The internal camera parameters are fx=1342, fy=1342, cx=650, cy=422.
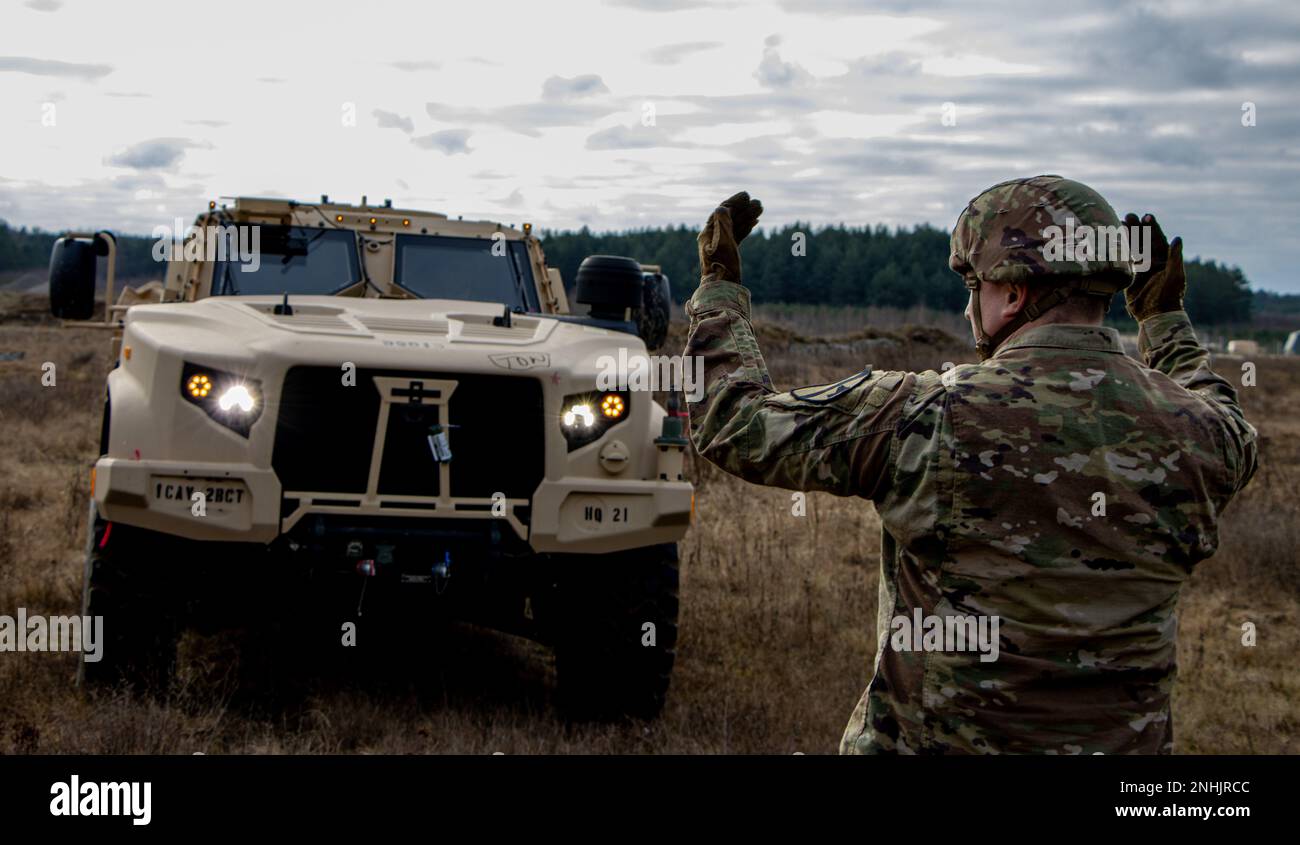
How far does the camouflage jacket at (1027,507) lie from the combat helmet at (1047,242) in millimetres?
66

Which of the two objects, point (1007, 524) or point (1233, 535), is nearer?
point (1007, 524)

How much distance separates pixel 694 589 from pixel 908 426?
542 cm

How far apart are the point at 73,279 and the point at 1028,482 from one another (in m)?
4.81

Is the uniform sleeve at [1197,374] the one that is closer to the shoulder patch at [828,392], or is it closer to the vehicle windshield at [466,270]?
the shoulder patch at [828,392]

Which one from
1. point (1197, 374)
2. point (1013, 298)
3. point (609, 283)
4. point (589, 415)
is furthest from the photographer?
point (609, 283)

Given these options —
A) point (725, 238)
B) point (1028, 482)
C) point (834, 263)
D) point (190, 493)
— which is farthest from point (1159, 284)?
point (834, 263)

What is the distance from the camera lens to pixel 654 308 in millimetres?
5582

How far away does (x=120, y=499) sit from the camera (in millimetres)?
4320

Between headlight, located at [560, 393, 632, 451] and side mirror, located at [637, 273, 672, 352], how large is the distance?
2.94ft

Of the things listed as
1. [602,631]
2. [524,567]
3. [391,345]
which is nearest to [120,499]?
[391,345]

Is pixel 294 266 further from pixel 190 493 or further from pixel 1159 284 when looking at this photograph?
pixel 1159 284

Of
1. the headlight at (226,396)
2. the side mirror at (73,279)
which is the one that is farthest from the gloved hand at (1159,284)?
the side mirror at (73,279)

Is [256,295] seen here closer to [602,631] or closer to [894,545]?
[602,631]
